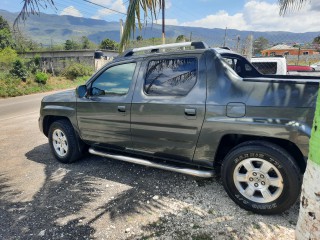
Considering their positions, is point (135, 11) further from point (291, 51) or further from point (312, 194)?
point (291, 51)

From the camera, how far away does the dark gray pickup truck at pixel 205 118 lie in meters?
2.81

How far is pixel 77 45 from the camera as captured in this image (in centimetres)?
6153

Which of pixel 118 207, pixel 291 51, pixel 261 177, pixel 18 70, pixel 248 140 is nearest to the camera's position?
pixel 261 177

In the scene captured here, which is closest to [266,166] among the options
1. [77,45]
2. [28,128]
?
[28,128]

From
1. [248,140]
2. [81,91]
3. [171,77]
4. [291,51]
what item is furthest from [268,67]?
[291,51]

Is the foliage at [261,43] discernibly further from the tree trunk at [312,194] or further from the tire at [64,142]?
the tree trunk at [312,194]

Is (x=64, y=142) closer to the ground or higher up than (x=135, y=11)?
closer to the ground

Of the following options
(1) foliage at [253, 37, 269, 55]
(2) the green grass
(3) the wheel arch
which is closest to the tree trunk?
(3) the wheel arch

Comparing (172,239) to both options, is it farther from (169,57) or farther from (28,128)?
(28,128)

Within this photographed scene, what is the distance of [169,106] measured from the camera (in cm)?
341

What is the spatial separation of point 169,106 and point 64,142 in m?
2.34

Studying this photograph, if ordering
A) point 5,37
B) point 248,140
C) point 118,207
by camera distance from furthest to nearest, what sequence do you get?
1. point 5,37
2. point 118,207
3. point 248,140

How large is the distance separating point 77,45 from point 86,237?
6386 centimetres

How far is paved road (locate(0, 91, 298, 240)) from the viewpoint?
2891mm
